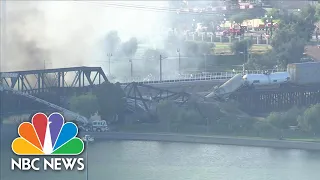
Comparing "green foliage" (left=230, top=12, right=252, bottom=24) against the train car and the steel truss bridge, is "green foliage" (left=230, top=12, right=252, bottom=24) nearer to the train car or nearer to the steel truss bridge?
the train car

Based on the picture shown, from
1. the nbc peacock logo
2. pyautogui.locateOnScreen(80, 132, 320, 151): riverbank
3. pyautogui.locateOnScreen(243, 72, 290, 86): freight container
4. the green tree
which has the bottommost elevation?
pyautogui.locateOnScreen(80, 132, 320, 151): riverbank

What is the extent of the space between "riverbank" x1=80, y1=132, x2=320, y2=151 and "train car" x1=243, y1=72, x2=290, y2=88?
2581 millimetres

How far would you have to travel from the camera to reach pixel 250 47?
19.7 metres

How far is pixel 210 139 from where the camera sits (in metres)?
12.1

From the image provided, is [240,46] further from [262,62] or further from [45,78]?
[45,78]

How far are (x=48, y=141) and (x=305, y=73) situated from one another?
31.4 ft

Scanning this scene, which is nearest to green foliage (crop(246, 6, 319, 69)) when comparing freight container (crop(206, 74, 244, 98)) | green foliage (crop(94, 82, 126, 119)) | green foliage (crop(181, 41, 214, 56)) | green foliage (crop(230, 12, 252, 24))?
green foliage (crop(181, 41, 214, 56))

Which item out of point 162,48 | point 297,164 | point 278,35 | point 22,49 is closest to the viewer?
point 297,164

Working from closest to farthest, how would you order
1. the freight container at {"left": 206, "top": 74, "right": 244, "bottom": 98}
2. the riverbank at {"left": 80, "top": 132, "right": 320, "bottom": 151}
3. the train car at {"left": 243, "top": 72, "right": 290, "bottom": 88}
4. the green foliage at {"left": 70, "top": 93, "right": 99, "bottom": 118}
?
the riverbank at {"left": 80, "top": 132, "right": 320, "bottom": 151} → the green foliage at {"left": 70, "top": 93, "right": 99, "bottom": 118} → the freight container at {"left": 206, "top": 74, "right": 244, "bottom": 98} → the train car at {"left": 243, "top": 72, "right": 290, "bottom": 88}

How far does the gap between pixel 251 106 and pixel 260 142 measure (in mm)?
2161

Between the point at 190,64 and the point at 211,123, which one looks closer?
the point at 211,123

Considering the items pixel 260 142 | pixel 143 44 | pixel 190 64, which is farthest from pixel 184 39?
pixel 260 142

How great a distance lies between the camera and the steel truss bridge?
13789 mm

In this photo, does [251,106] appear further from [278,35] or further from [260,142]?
[278,35]
